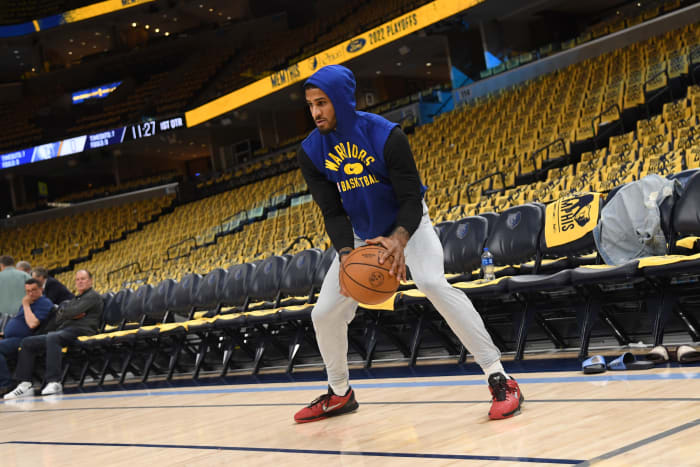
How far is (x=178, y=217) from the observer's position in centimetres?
2211

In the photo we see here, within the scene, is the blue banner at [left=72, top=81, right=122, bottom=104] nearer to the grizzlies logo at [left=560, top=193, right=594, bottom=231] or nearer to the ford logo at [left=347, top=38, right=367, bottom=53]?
the ford logo at [left=347, top=38, right=367, bottom=53]

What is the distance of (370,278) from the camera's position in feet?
8.18

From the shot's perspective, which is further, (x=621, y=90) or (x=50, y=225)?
(x=50, y=225)

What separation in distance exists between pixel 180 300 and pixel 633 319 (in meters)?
4.11

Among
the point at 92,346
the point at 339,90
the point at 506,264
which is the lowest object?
the point at 92,346

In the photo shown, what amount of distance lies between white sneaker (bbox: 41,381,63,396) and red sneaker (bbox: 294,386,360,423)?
416 centimetres

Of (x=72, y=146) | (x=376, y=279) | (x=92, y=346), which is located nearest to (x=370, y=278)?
(x=376, y=279)

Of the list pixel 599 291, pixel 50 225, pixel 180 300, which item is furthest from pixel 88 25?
pixel 599 291

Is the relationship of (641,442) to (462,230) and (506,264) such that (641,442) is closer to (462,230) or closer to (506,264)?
(506,264)

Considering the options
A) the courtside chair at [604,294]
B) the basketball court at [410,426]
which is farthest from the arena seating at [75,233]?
the courtside chair at [604,294]

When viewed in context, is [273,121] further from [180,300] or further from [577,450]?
[577,450]

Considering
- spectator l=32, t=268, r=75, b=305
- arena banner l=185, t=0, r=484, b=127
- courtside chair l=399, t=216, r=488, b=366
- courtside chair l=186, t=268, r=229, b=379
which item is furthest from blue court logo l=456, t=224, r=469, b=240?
arena banner l=185, t=0, r=484, b=127

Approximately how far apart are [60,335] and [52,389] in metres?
0.51

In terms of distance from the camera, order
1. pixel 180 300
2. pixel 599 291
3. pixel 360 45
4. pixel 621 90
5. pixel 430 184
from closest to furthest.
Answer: pixel 599 291
pixel 180 300
pixel 621 90
pixel 430 184
pixel 360 45
